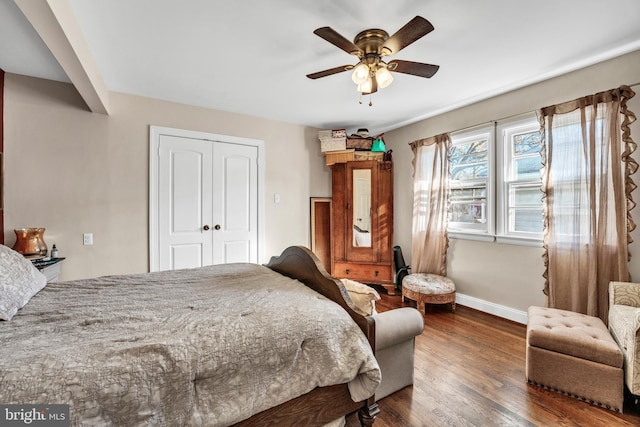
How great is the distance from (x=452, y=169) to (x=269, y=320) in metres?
3.16

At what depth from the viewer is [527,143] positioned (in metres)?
2.89

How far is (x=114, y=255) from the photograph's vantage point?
300 centimetres

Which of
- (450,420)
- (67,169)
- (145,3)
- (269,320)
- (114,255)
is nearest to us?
(269,320)

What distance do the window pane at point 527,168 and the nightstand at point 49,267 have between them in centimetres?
454

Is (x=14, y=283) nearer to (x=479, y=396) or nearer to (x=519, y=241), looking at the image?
(x=479, y=396)

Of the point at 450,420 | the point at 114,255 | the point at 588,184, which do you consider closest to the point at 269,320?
the point at 450,420

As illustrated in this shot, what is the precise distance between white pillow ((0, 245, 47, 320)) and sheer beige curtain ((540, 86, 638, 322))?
3767 mm

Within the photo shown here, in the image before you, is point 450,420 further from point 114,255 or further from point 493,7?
point 114,255

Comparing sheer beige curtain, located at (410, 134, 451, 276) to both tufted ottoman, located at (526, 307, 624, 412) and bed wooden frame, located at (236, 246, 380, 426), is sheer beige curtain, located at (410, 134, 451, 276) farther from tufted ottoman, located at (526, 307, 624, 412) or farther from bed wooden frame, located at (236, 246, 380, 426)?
bed wooden frame, located at (236, 246, 380, 426)

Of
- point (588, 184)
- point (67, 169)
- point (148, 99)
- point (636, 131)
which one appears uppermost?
point (148, 99)

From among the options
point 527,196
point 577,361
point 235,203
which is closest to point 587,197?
point 527,196

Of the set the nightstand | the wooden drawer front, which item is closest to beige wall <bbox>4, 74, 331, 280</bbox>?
the nightstand

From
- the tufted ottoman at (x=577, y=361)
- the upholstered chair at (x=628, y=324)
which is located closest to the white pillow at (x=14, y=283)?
the tufted ottoman at (x=577, y=361)

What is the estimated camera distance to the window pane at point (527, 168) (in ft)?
9.21
